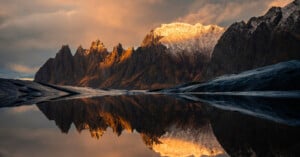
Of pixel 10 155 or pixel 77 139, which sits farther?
pixel 77 139

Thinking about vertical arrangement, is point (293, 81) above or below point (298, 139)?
above

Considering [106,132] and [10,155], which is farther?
[106,132]

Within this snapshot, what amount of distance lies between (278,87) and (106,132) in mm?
60611

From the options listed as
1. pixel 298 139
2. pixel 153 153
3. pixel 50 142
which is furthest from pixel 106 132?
pixel 298 139

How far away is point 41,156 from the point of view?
13016 mm

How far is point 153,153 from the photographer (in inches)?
536

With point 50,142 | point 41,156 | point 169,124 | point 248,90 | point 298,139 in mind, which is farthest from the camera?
point 248,90

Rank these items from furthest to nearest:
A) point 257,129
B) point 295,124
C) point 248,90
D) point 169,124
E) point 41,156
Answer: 1. point 248,90
2. point 169,124
3. point 295,124
4. point 257,129
5. point 41,156

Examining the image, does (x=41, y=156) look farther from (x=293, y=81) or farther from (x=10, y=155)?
(x=293, y=81)

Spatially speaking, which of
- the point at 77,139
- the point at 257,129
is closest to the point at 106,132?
the point at 77,139

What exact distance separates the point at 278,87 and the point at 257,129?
2325 inches

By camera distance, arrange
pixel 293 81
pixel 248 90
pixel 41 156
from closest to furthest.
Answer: pixel 41 156, pixel 293 81, pixel 248 90

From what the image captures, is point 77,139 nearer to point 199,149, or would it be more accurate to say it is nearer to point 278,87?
point 199,149

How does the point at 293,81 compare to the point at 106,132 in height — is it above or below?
above
